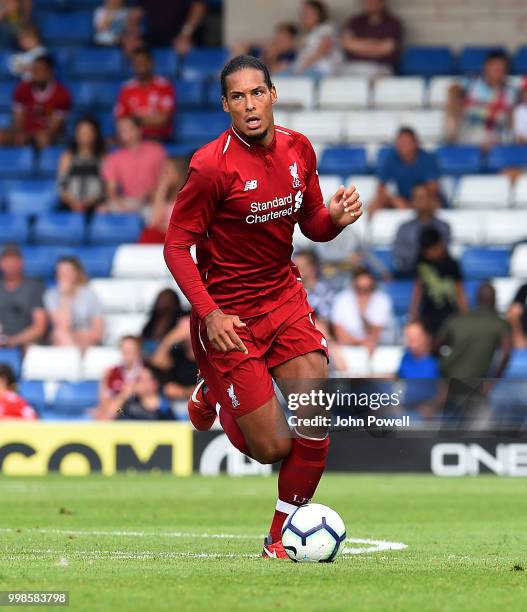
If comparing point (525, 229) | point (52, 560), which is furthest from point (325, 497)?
point (525, 229)

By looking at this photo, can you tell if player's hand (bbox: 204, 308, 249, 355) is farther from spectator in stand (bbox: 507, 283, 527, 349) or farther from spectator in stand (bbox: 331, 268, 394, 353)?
spectator in stand (bbox: 507, 283, 527, 349)

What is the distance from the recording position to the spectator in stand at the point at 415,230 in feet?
53.5

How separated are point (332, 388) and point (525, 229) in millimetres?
10600

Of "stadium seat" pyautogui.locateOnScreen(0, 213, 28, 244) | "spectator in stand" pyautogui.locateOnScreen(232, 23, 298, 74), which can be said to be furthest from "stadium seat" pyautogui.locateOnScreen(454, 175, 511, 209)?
"stadium seat" pyautogui.locateOnScreen(0, 213, 28, 244)

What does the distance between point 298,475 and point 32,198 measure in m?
12.0

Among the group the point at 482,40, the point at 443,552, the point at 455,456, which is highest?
the point at 482,40

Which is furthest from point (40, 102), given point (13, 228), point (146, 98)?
point (13, 228)

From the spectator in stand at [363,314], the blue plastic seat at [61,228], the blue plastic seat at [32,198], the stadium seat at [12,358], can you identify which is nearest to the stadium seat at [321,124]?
the blue plastic seat at [61,228]

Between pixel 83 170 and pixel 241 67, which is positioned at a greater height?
pixel 241 67

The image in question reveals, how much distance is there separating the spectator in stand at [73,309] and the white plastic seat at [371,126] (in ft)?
13.5

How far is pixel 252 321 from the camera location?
7273 millimetres

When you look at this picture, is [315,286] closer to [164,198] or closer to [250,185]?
[164,198]

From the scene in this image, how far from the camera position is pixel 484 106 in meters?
18.0

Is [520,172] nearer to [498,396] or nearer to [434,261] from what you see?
[434,261]
